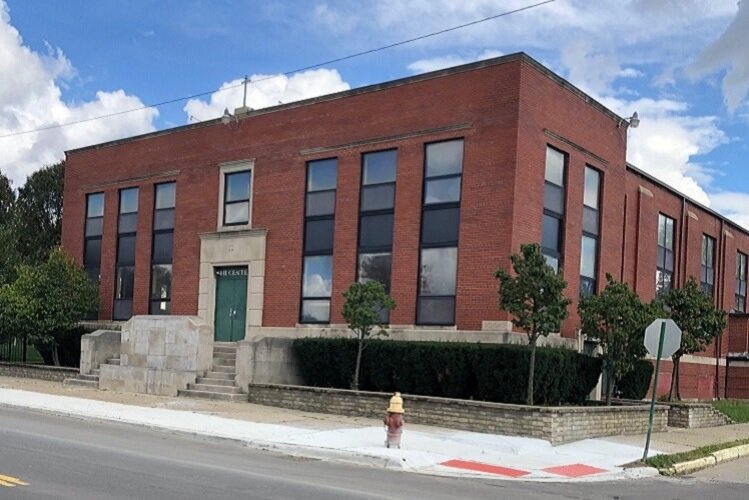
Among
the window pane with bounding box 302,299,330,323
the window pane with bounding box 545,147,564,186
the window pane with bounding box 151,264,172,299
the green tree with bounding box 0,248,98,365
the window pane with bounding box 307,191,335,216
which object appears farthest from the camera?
the window pane with bounding box 151,264,172,299

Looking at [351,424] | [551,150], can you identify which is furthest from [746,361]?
[351,424]

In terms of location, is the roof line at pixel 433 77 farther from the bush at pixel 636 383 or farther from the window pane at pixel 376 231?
the bush at pixel 636 383

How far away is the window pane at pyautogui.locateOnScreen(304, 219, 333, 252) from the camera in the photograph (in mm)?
23562

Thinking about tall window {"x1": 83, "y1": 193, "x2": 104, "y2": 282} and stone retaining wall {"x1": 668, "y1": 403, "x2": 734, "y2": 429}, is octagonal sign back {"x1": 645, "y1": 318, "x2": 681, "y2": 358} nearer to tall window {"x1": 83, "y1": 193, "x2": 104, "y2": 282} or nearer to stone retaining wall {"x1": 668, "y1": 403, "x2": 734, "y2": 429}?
stone retaining wall {"x1": 668, "y1": 403, "x2": 734, "y2": 429}

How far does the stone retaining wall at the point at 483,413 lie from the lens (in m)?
16.3

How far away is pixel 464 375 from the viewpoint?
1897 cm

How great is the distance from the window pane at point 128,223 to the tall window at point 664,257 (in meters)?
18.5

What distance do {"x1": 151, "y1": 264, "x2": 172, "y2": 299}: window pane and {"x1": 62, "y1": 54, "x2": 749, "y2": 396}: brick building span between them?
6 centimetres

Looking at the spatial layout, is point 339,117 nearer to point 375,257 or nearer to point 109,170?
point 375,257

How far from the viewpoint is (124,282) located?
95.7 ft

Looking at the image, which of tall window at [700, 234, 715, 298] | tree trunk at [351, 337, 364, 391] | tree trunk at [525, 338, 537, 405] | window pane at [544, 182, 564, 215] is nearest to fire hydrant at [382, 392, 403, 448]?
tree trunk at [525, 338, 537, 405]

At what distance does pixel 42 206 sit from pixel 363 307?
34.4m

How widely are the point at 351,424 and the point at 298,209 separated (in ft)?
28.1

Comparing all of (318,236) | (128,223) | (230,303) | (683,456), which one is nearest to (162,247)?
(128,223)
